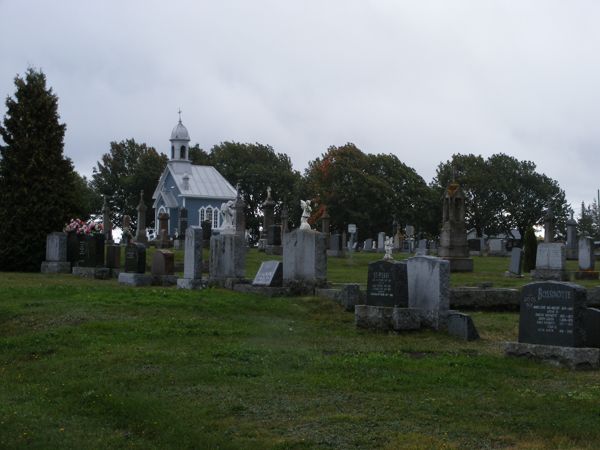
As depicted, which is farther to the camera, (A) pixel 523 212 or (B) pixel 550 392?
(A) pixel 523 212

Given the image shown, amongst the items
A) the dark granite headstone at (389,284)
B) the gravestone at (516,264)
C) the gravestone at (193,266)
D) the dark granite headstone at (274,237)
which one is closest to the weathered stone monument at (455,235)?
the gravestone at (516,264)

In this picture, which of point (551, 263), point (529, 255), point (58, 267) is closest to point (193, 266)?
point (58, 267)

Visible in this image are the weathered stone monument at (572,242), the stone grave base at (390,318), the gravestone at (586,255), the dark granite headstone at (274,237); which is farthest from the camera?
the weathered stone monument at (572,242)

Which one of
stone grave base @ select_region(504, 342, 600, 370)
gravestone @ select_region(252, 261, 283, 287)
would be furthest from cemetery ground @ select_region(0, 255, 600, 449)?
gravestone @ select_region(252, 261, 283, 287)

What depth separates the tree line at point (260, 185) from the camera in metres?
30.8

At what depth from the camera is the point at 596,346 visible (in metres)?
12.4

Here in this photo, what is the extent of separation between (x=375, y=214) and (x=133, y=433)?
60.8 m

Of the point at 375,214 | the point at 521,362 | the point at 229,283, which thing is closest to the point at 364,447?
the point at 521,362

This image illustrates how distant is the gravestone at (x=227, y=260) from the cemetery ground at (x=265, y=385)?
16.6 ft

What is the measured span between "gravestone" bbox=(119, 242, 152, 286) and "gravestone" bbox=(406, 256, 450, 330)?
9.97 metres

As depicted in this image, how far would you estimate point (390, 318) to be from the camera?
15.0 metres

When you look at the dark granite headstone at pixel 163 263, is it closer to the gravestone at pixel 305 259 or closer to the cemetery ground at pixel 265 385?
the gravestone at pixel 305 259

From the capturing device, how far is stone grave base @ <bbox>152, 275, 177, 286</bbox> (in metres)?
23.6

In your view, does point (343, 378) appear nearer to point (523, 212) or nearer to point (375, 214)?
point (375, 214)
